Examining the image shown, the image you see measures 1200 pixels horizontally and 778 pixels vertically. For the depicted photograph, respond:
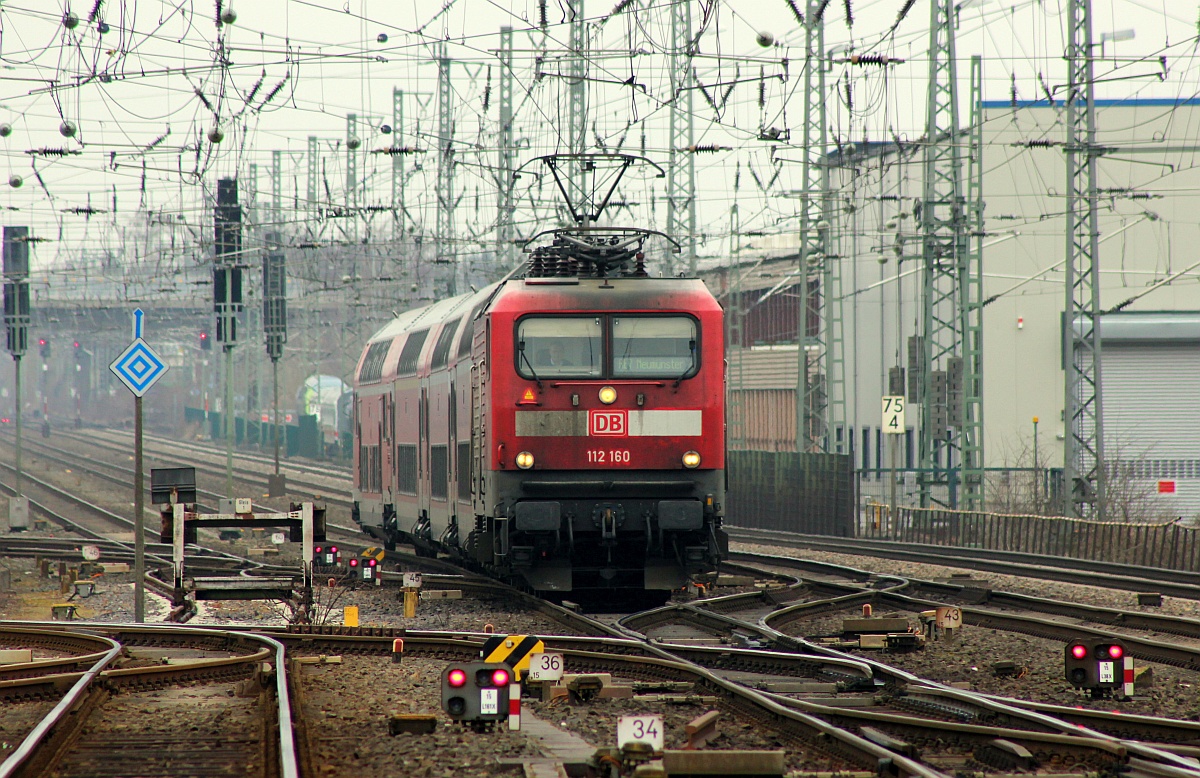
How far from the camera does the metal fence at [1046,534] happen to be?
73.2 feet

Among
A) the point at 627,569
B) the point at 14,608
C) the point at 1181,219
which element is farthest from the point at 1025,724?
the point at 1181,219

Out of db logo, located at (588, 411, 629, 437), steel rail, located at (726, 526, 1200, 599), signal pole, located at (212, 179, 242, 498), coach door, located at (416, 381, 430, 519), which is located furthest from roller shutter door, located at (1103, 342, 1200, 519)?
db logo, located at (588, 411, 629, 437)

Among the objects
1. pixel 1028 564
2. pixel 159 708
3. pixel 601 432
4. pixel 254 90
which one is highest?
pixel 254 90

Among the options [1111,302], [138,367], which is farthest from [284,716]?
[1111,302]

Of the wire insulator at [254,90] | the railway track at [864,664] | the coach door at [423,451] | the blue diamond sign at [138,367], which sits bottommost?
the railway track at [864,664]

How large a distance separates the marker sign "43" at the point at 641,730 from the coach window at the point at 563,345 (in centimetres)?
744

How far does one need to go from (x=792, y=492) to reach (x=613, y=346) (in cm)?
1883

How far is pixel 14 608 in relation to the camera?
1900cm

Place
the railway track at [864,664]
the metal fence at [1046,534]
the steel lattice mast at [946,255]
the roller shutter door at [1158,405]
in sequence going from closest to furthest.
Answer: the railway track at [864,664] → the metal fence at [1046,534] → the steel lattice mast at [946,255] → the roller shutter door at [1158,405]

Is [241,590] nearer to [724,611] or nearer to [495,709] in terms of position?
[724,611]

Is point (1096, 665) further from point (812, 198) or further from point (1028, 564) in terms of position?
point (812, 198)

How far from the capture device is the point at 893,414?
93.6 ft

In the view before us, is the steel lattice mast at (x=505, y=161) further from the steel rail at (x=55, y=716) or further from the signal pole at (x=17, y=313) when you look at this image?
the steel rail at (x=55, y=716)

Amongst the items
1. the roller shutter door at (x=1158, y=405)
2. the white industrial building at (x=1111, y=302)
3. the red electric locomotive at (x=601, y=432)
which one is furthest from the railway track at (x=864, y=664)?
the roller shutter door at (x=1158, y=405)
